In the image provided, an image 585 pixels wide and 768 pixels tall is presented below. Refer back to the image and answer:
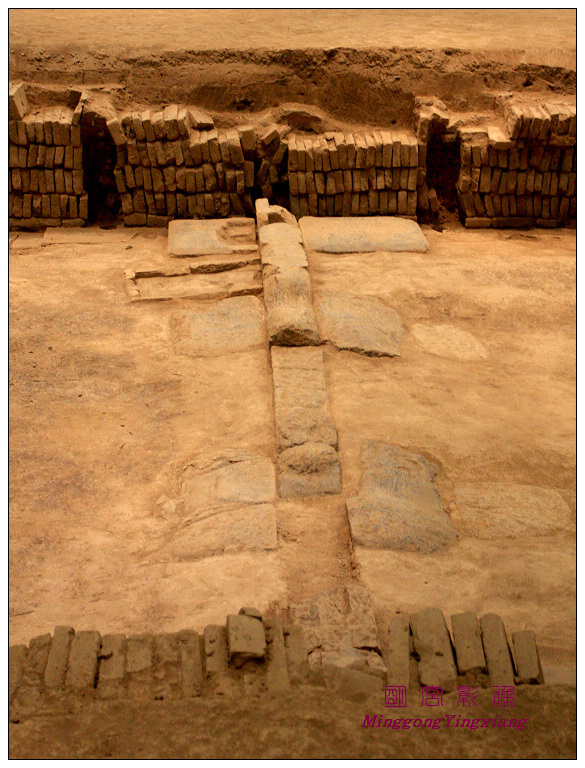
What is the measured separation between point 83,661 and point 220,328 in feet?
10.3

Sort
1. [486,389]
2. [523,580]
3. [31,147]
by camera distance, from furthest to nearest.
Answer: [31,147] < [486,389] < [523,580]

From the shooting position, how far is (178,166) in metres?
7.64

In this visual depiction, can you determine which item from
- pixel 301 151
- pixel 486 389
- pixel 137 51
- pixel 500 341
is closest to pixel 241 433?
pixel 486 389

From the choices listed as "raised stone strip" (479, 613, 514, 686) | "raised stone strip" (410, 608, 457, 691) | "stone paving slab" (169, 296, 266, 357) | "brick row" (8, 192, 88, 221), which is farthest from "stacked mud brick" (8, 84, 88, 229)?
"raised stone strip" (479, 613, 514, 686)

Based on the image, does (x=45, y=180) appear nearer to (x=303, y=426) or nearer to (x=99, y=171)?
(x=99, y=171)

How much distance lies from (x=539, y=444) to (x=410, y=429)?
71 centimetres

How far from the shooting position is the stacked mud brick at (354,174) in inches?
301

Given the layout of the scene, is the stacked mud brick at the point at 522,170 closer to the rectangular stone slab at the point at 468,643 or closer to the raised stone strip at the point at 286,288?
the raised stone strip at the point at 286,288

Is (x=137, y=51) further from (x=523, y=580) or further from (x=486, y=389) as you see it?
(x=523, y=580)

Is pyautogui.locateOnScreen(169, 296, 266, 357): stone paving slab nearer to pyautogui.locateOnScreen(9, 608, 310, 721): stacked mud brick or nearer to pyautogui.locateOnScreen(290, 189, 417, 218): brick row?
pyautogui.locateOnScreen(290, 189, 417, 218): brick row

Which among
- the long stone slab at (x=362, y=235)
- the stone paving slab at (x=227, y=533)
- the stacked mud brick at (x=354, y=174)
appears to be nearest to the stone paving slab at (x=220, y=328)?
the long stone slab at (x=362, y=235)

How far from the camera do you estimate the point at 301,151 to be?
7625 mm

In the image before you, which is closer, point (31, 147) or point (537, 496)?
point (537, 496)

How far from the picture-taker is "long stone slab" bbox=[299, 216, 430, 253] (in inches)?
276
